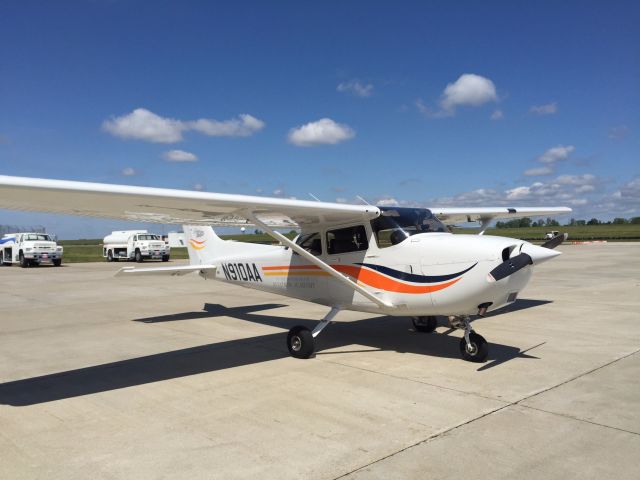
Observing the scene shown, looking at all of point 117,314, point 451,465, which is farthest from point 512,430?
point 117,314

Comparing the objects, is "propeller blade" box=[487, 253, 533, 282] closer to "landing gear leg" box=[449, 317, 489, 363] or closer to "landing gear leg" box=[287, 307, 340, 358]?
"landing gear leg" box=[449, 317, 489, 363]

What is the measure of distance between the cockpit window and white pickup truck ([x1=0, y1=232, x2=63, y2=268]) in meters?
29.8

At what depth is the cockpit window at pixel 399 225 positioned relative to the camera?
741 centimetres

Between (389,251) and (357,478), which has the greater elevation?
(389,251)

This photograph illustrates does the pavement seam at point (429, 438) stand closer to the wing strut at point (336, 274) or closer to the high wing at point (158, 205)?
the wing strut at point (336, 274)

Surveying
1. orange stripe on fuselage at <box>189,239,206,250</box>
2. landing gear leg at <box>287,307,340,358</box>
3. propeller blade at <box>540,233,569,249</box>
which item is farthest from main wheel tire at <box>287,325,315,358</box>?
orange stripe on fuselage at <box>189,239,206,250</box>

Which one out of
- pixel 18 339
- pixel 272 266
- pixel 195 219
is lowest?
pixel 18 339

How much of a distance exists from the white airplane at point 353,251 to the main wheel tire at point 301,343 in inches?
0.6

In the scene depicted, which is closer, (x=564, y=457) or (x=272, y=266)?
(x=564, y=457)

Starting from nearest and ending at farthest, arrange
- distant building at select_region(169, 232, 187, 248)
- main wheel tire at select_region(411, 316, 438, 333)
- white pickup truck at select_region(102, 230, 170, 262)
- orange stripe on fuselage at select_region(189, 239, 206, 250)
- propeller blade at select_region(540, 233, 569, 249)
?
propeller blade at select_region(540, 233, 569, 249) → main wheel tire at select_region(411, 316, 438, 333) → orange stripe on fuselage at select_region(189, 239, 206, 250) → white pickup truck at select_region(102, 230, 170, 262) → distant building at select_region(169, 232, 187, 248)

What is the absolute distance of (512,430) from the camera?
4.49 metres

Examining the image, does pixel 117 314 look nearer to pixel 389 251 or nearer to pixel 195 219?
pixel 195 219

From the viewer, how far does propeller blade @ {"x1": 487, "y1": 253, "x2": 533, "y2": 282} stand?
614 centimetres

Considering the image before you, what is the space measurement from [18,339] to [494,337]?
8585mm
